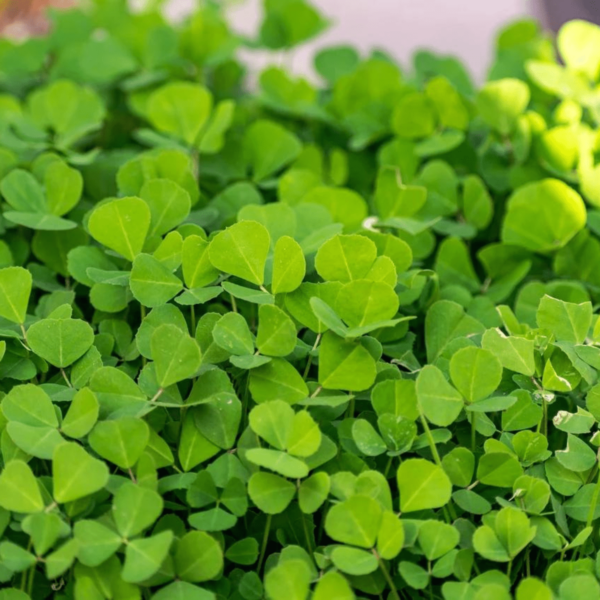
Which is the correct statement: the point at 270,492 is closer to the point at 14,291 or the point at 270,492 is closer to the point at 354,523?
the point at 354,523

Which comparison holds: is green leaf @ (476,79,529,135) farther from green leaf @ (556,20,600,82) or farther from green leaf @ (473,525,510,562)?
green leaf @ (473,525,510,562)

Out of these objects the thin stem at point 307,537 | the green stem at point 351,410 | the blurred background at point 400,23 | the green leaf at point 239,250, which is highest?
the green leaf at point 239,250

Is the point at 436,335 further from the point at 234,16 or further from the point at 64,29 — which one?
the point at 234,16

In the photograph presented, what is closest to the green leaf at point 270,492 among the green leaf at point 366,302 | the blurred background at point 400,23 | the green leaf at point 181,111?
the green leaf at point 366,302

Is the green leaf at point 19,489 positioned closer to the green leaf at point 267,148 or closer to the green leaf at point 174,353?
the green leaf at point 174,353

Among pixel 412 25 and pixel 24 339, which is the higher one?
pixel 24 339

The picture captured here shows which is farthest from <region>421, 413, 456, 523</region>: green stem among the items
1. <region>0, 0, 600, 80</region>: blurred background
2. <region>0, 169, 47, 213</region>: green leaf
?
<region>0, 0, 600, 80</region>: blurred background

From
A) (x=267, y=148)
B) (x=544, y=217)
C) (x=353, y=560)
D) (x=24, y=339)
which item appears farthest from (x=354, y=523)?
(x=267, y=148)
